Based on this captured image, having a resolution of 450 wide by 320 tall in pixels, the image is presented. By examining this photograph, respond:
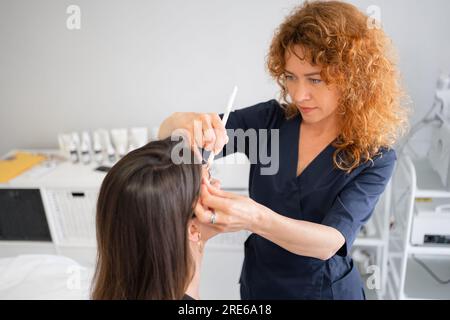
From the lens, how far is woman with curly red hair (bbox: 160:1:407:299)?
0.81 meters

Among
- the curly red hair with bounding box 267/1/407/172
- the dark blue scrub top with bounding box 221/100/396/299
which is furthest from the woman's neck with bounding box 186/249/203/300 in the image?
the curly red hair with bounding box 267/1/407/172

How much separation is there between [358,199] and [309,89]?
0.29m

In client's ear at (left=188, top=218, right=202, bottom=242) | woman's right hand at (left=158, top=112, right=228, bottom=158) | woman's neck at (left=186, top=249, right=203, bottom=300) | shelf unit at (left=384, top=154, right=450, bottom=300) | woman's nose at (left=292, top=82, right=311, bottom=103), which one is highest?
woman's nose at (left=292, top=82, right=311, bottom=103)

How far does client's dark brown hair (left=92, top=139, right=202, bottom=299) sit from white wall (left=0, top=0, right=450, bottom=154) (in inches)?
40.9

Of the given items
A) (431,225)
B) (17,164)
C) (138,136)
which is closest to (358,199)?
(431,225)

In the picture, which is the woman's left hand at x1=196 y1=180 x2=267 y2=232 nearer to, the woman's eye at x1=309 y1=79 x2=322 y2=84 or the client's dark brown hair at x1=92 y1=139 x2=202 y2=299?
the client's dark brown hair at x1=92 y1=139 x2=202 y2=299

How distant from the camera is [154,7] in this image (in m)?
1.64

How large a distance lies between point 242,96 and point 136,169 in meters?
1.14

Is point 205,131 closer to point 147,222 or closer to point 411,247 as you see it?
point 147,222

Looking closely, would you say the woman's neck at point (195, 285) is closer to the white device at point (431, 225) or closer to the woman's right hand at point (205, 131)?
the woman's right hand at point (205, 131)

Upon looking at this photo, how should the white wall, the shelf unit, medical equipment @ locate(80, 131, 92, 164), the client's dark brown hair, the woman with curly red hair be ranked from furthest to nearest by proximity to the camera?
medical equipment @ locate(80, 131, 92, 164)
the white wall
the shelf unit
the woman with curly red hair
the client's dark brown hair

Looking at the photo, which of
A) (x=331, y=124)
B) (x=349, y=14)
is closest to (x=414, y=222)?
(x=331, y=124)

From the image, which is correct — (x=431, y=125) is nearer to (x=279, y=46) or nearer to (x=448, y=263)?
(x=448, y=263)

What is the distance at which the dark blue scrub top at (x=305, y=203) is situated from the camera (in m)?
0.88
